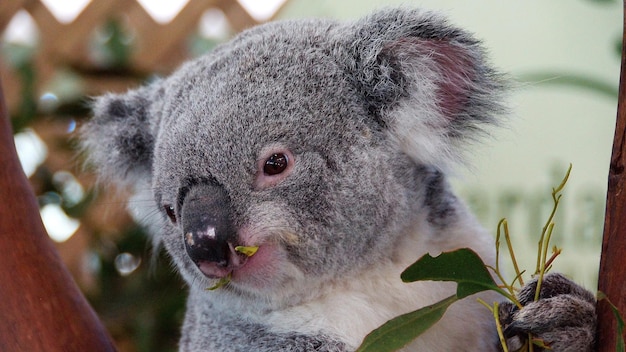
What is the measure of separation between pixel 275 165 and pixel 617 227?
580 millimetres

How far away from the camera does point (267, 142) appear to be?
53.3 inches

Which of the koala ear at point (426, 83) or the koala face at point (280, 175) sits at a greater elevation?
the koala ear at point (426, 83)

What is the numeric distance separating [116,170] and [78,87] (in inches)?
75.0

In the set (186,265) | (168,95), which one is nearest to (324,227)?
(186,265)

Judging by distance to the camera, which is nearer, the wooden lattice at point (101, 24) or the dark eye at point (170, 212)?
the dark eye at point (170, 212)

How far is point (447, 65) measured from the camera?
1.46m

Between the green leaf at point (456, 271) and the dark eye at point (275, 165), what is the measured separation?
354mm

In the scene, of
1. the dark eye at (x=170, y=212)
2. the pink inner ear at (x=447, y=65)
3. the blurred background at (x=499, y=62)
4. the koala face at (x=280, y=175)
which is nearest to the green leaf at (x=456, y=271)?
the koala face at (x=280, y=175)

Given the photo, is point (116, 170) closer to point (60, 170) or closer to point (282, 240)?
point (282, 240)

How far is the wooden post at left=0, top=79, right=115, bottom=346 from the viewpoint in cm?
133

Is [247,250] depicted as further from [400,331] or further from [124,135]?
[124,135]

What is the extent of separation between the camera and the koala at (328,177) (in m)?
1.33

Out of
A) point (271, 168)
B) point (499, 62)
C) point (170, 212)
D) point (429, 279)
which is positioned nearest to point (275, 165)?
point (271, 168)

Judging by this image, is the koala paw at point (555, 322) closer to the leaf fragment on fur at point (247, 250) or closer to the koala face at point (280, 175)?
the koala face at point (280, 175)
